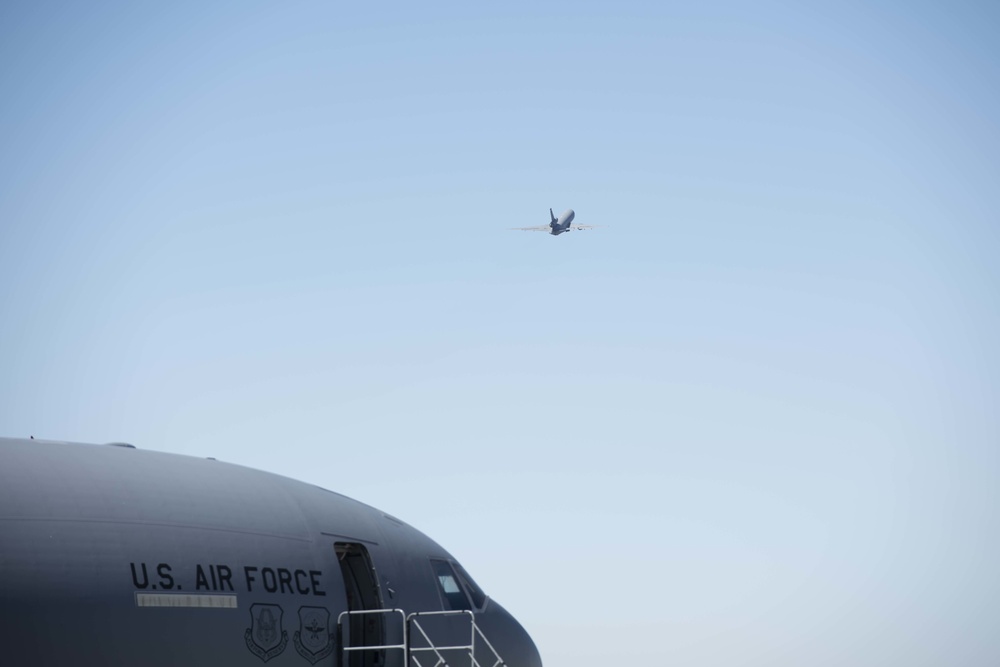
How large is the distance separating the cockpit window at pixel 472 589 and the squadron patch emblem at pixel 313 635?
15.3 ft

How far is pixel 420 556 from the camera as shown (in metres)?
22.6

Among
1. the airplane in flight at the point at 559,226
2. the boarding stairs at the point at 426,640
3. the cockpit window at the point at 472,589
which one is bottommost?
the boarding stairs at the point at 426,640

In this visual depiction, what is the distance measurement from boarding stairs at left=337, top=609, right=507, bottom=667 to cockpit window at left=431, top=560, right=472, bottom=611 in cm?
34

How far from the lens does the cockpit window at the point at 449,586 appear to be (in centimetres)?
2277

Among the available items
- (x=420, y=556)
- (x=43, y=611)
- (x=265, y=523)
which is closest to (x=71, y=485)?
(x=43, y=611)

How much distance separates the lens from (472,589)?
2381 centimetres

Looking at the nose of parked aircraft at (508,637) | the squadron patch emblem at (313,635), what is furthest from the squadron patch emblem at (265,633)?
the nose of parked aircraft at (508,637)

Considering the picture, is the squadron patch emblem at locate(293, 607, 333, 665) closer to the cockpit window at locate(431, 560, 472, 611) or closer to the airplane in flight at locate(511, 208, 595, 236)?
the cockpit window at locate(431, 560, 472, 611)

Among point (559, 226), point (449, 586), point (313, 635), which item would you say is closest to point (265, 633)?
point (313, 635)

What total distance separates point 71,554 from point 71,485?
1204 millimetres

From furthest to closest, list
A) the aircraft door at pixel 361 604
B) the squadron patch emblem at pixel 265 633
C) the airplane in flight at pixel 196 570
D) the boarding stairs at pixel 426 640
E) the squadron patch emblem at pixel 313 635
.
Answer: the aircraft door at pixel 361 604 < the boarding stairs at pixel 426 640 < the squadron patch emblem at pixel 313 635 < the squadron patch emblem at pixel 265 633 < the airplane in flight at pixel 196 570

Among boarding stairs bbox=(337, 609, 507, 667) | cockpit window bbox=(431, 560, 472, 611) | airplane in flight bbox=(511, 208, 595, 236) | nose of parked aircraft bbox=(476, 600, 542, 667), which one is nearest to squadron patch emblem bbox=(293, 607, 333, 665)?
boarding stairs bbox=(337, 609, 507, 667)

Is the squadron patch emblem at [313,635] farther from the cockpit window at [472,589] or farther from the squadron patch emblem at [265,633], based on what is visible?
the cockpit window at [472,589]

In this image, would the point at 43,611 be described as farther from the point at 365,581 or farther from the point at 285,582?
the point at 365,581
